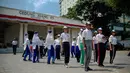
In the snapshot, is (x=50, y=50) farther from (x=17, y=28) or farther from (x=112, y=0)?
(x=17, y=28)

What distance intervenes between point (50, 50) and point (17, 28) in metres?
23.0

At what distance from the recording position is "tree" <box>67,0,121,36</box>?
39906 millimetres

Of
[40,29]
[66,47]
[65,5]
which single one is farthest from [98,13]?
[65,5]

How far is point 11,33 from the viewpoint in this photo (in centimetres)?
3584

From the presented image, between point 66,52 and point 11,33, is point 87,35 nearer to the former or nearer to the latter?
point 66,52

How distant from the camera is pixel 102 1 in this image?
39344 mm

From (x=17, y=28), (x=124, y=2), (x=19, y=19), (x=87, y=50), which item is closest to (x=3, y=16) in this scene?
(x=19, y=19)

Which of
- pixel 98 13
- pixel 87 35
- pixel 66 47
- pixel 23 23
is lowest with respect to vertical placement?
pixel 66 47

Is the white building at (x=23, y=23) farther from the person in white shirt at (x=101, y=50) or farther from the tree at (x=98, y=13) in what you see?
the person in white shirt at (x=101, y=50)

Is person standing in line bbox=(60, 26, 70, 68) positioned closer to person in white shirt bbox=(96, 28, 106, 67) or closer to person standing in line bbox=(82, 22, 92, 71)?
person in white shirt bbox=(96, 28, 106, 67)

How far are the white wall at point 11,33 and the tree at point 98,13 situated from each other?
41.1 feet

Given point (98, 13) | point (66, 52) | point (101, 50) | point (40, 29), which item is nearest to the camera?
point (101, 50)

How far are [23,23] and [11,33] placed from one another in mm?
5565

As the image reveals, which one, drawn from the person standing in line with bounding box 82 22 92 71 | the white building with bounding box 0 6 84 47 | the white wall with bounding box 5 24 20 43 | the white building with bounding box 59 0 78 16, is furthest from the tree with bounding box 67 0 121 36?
the white building with bounding box 59 0 78 16
